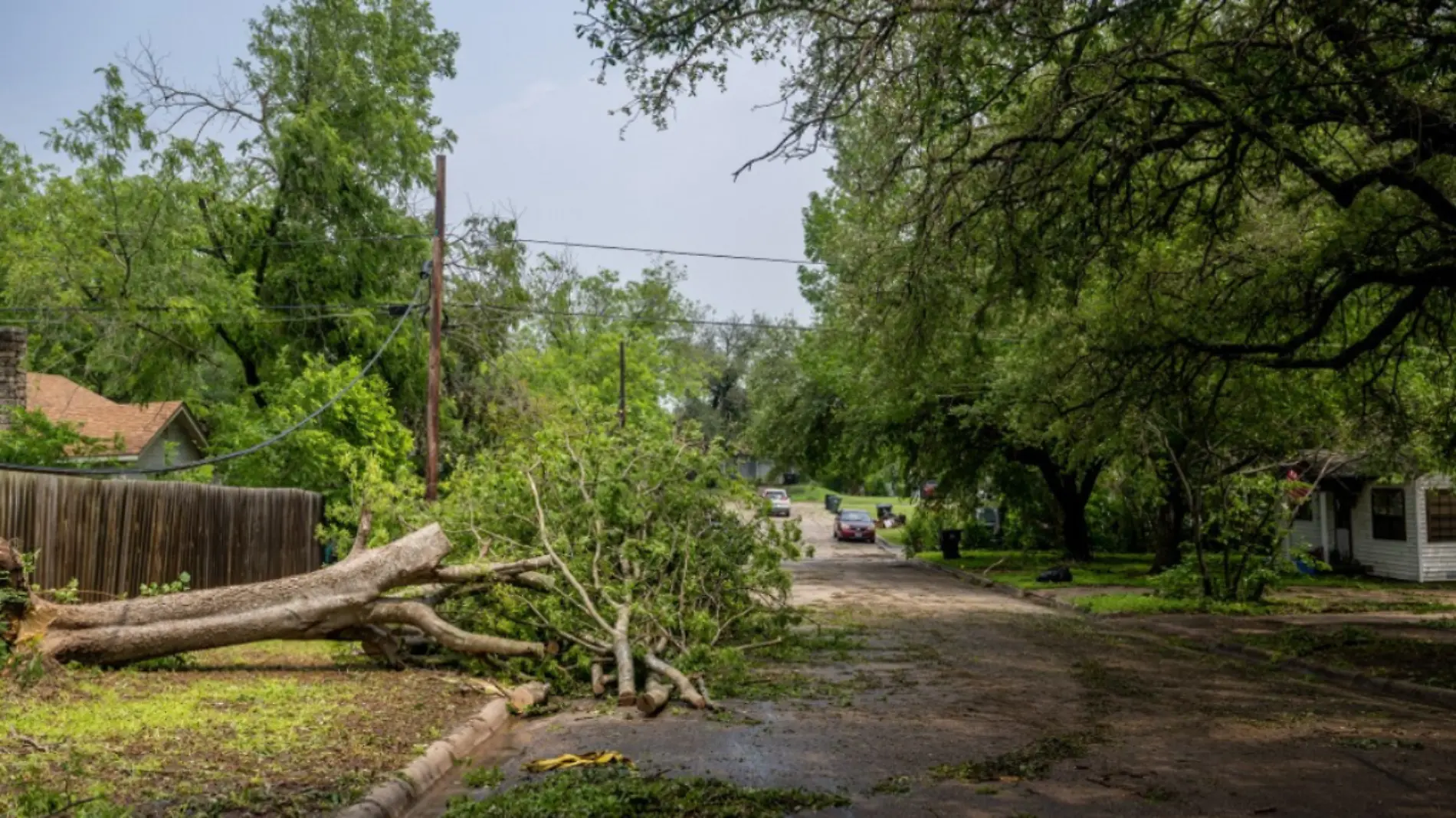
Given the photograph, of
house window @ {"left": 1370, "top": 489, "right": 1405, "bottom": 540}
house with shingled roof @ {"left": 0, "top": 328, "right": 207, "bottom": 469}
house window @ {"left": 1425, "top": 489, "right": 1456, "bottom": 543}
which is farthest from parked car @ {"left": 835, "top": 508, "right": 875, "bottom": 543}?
house with shingled roof @ {"left": 0, "top": 328, "right": 207, "bottom": 469}

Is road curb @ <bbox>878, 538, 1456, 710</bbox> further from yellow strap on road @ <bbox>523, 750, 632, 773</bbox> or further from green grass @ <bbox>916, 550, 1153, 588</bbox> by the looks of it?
yellow strap on road @ <bbox>523, 750, 632, 773</bbox>

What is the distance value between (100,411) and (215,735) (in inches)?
946

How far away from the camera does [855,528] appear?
5406 cm

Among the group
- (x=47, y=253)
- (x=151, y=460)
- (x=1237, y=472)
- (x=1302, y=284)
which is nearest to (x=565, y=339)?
(x=151, y=460)

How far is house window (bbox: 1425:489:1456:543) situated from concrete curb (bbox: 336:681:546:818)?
2561cm

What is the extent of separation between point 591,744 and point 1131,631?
12.1 metres

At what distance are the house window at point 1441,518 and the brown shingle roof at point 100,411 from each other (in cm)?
2990

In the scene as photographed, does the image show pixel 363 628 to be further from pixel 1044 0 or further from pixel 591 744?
pixel 1044 0

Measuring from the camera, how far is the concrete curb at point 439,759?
6.75 metres

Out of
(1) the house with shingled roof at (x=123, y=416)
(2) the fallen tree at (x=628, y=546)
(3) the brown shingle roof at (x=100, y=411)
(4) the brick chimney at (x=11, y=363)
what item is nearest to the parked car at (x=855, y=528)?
(1) the house with shingled roof at (x=123, y=416)

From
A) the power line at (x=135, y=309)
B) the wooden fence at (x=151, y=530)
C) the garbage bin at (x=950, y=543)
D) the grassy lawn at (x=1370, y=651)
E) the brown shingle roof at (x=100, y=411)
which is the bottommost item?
the grassy lawn at (x=1370, y=651)

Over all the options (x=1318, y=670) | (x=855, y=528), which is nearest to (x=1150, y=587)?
(x=1318, y=670)

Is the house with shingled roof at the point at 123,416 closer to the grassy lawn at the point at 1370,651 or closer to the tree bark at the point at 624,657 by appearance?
the tree bark at the point at 624,657

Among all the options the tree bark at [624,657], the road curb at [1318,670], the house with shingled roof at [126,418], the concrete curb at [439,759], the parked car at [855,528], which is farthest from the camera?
the parked car at [855,528]
